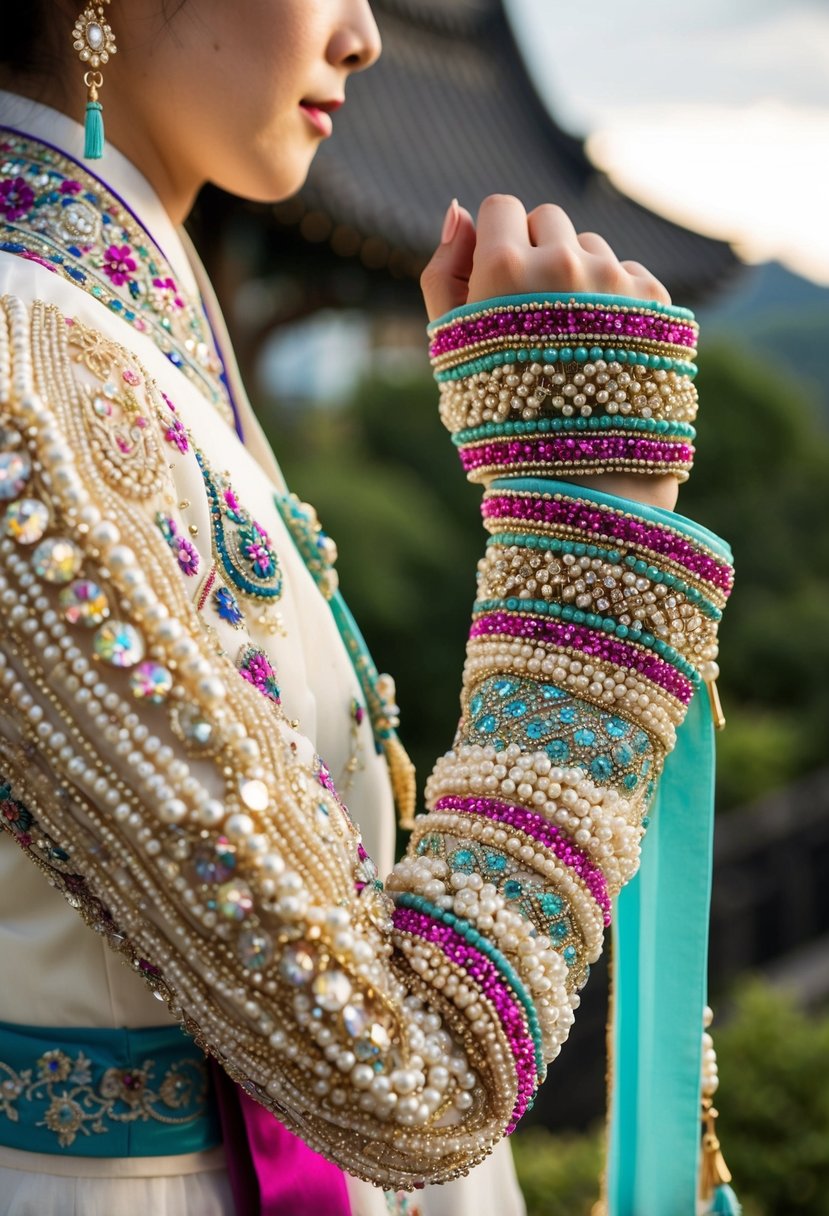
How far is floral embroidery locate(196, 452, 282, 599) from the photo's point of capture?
0.77 meters

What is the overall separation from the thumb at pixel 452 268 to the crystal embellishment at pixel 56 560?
13.6 inches

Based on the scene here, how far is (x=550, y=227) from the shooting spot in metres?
0.82

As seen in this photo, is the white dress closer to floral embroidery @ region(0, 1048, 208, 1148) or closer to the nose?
floral embroidery @ region(0, 1048, 208, 1148)

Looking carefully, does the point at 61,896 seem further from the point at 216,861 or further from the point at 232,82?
the point at 232,82

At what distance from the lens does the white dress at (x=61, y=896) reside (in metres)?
0.78

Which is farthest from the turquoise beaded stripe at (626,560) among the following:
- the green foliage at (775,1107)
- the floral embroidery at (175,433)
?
the green foliage at (775,1107)

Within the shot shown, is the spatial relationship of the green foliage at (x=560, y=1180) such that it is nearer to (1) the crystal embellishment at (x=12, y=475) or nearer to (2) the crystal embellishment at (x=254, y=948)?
(2) the crystal embellishment at (x=254, y=948)

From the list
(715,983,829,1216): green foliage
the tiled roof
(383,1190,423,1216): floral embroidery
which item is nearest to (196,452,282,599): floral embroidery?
(383,1190,423,1216): floral embroidery

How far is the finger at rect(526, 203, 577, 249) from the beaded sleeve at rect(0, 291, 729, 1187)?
6.4 inches

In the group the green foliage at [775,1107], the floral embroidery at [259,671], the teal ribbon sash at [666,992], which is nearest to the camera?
the floral embroidery at [259,671]

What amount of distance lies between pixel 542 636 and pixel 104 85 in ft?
1.61

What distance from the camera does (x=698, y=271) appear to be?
284 inches

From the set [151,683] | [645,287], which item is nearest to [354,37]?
[645,287]

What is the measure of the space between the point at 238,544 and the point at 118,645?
0.60 feet
